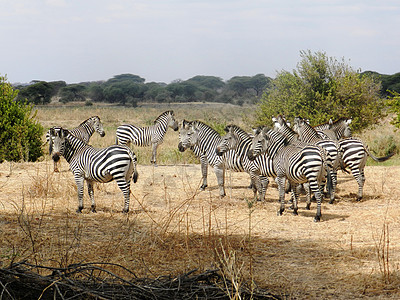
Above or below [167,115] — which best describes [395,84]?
above

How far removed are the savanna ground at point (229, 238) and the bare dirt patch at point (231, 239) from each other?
0.02 m

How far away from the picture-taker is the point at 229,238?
7.63 metres

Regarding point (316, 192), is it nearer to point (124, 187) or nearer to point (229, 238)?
point (229, 238)

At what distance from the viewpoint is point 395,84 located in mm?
58781

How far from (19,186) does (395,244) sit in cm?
905

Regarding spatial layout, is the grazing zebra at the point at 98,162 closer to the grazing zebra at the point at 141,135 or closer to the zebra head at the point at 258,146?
the zebra head at the point at 258,146

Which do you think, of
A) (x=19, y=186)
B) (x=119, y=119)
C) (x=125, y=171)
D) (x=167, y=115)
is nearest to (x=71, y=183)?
(x=19, y=186)

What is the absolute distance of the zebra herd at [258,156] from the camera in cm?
930

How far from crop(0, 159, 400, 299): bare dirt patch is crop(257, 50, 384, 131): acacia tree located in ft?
29.3

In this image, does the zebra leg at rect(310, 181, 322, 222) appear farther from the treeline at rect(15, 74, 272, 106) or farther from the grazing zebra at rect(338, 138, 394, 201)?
the treeline at rect(15, 74, 272, 106)

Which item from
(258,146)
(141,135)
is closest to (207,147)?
(258,146)

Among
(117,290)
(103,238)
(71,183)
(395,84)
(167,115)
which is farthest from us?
(395,84)

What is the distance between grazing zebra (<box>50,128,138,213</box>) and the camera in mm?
9266

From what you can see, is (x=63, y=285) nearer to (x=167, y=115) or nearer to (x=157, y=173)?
(x=157, y=173)
